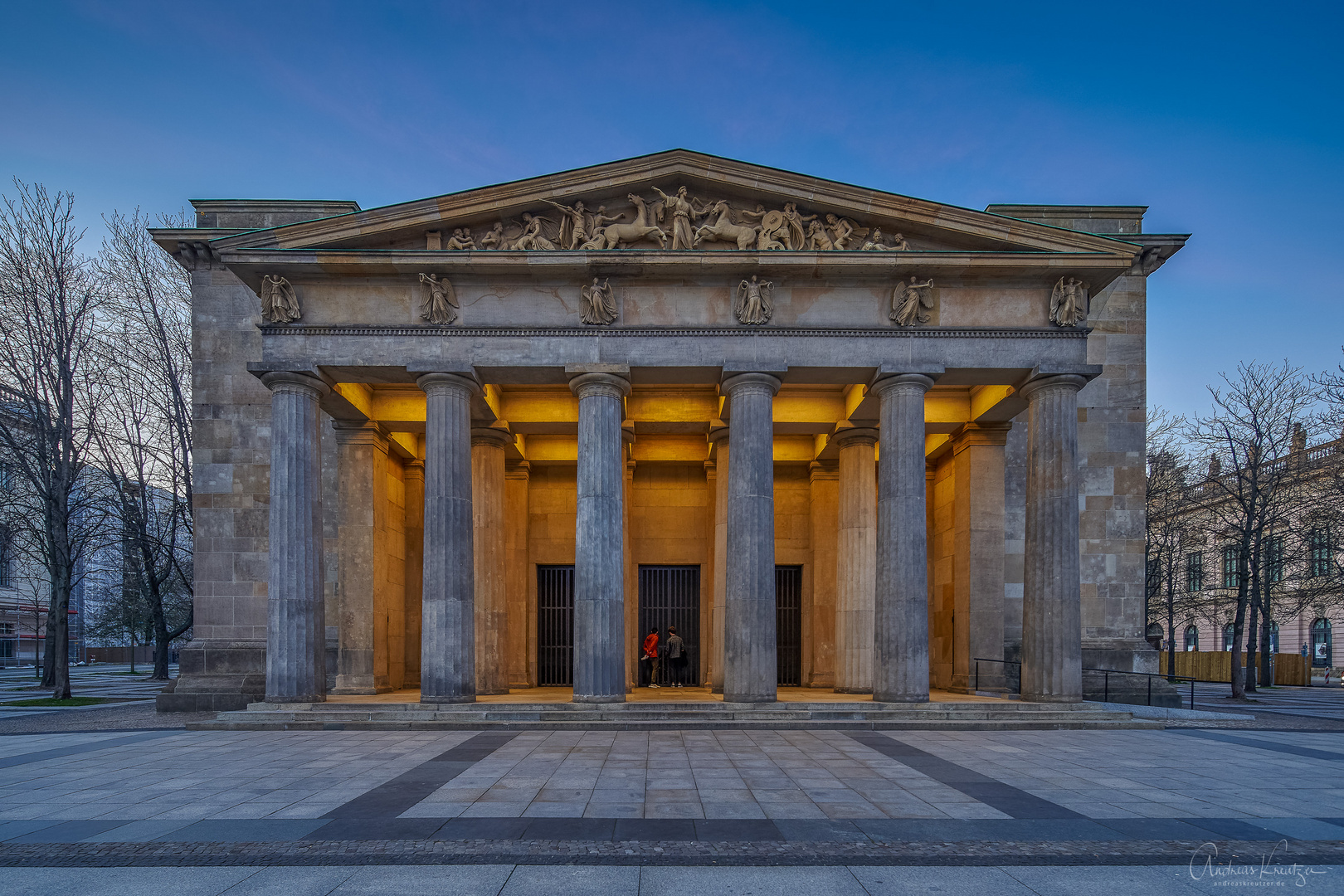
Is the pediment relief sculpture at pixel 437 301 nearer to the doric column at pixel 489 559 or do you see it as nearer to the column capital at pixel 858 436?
the doric column at pixel 489 559

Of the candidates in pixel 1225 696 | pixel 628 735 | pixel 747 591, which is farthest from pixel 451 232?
pixel 1225 696

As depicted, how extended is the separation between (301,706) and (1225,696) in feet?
107

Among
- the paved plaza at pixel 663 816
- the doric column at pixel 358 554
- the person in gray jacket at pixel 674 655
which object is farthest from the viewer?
the person in gray jacket at pixel 674 655

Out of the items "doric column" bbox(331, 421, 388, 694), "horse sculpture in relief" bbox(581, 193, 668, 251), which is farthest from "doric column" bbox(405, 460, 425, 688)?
"horse sculpture in relief" bbox(581, 193, 668, 251)

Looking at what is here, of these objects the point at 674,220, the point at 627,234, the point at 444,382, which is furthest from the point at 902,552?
the point at 444,382

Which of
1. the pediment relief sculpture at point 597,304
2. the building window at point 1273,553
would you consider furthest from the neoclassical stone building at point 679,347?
the building window at point 1273,553

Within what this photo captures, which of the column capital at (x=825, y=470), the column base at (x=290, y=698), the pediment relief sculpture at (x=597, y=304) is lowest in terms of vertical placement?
the column base at (x=290, y=698)

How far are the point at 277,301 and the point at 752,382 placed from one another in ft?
38.3

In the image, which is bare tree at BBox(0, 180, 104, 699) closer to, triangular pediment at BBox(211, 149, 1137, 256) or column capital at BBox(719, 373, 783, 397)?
triangular pediment at BBox(211, 149, 1137, 256)

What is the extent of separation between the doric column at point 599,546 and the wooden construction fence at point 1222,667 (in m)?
32.5

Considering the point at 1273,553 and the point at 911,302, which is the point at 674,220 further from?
the point at 1273,553

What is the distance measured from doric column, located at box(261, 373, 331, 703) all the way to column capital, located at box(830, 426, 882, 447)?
14.1 meters

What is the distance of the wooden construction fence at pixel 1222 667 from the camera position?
42344 millimetres

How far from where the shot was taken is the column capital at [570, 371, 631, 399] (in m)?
19.6
